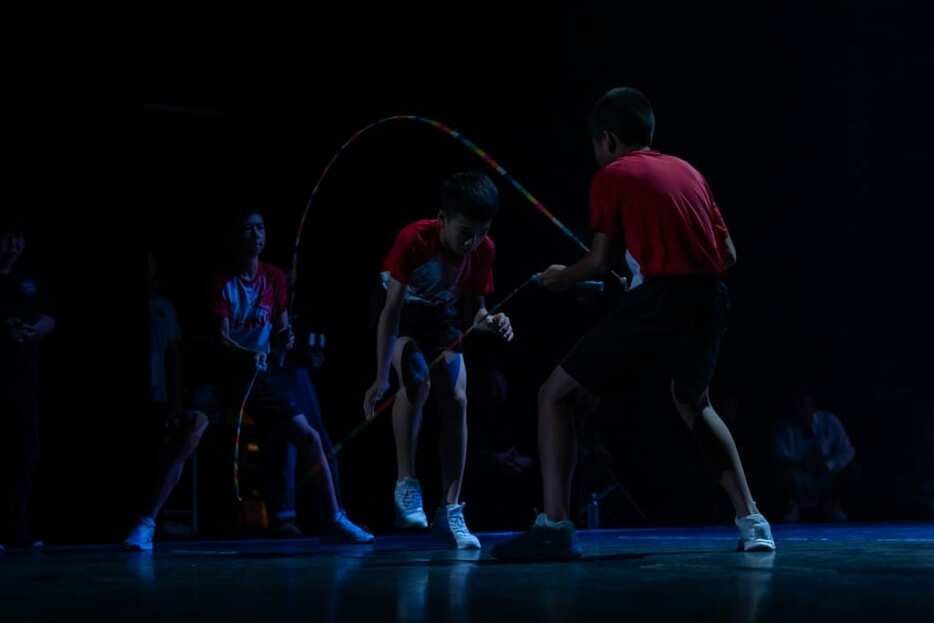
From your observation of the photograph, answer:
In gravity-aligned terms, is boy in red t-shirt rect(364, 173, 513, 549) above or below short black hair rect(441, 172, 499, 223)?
below

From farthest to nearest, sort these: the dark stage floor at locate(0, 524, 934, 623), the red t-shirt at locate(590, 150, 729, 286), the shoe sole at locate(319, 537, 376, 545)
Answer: the shoe sole at locate(319, 537, 376, 545)
the red t-shirt at locate(590, 150, 729, 286)
the dark stage floor at locate(0, 524, 934, 623)

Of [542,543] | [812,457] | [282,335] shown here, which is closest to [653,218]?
[542,543]

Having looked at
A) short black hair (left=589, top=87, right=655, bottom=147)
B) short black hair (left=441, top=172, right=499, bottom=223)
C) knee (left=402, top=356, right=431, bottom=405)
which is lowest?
knee (left=402, top=356, right=431, bottom=405)

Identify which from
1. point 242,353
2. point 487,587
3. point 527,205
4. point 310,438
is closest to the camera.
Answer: point 487,587

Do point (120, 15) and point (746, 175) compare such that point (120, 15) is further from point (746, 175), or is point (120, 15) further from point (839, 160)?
point (839, 160)

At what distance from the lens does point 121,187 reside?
9.23 metres

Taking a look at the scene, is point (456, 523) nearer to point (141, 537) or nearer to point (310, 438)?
point (310, 438)

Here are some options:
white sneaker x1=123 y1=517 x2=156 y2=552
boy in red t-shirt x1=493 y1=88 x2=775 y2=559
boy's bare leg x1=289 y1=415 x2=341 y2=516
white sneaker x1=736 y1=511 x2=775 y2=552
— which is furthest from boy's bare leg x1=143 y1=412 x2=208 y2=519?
white sneaker x1=736 y1=511 x2=775 y2=552

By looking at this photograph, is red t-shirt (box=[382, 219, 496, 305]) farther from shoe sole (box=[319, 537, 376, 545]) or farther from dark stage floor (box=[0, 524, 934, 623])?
shoe sole (box=[319, 537, 376, 545])

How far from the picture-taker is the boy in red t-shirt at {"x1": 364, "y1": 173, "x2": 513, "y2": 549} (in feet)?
17.9

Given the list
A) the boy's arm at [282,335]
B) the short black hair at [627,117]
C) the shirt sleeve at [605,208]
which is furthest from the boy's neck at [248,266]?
the shirt sleeve at [605,208]

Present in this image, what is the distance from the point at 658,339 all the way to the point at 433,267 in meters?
1.40

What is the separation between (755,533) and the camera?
15.4 feet

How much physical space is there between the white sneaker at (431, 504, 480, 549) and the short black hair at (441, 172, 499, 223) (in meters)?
1.20
